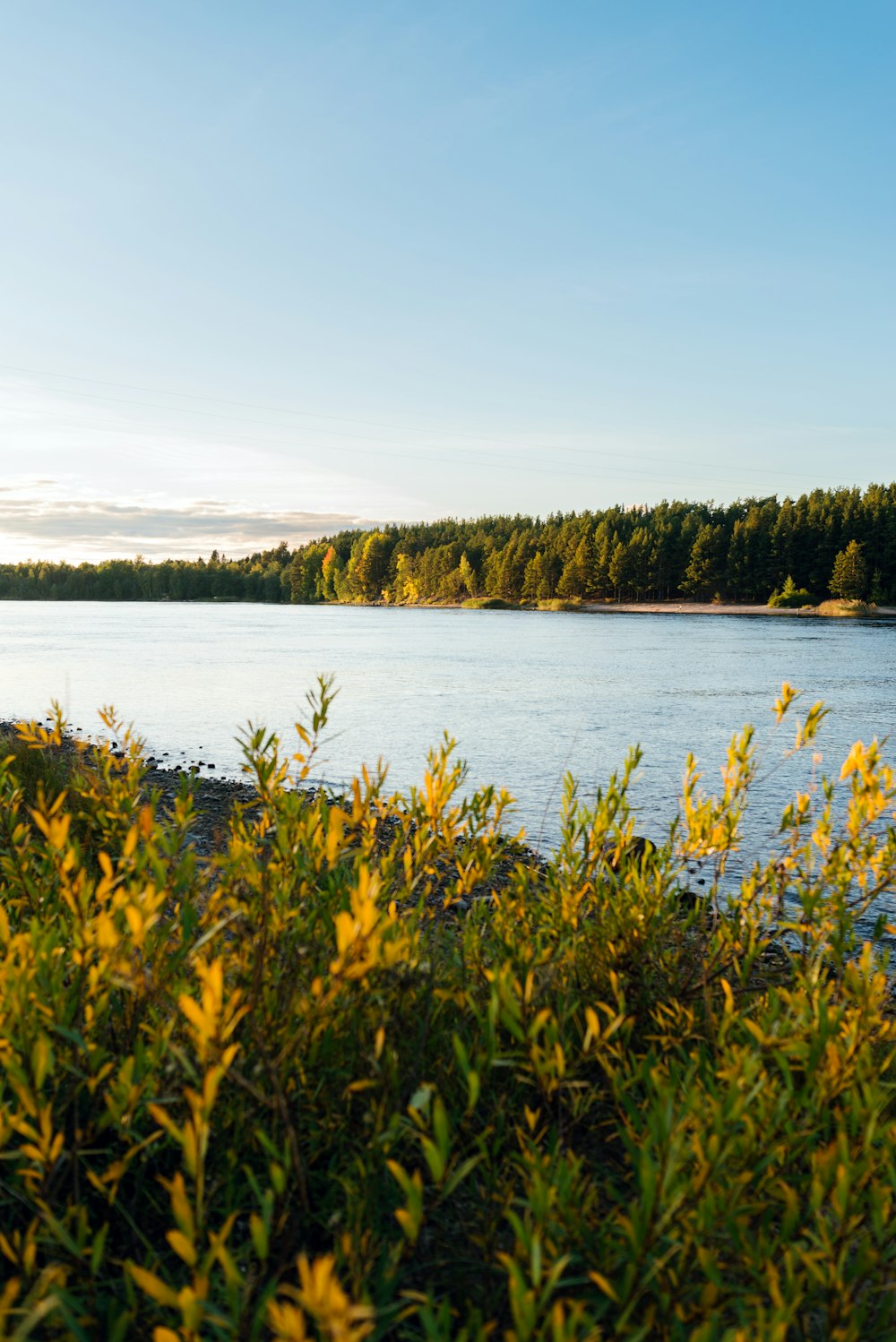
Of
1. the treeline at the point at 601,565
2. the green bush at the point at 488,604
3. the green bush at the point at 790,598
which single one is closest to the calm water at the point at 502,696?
the green bush at the point at 790,598

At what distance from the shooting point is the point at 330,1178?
2.39m

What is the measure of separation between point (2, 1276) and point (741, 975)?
260cm

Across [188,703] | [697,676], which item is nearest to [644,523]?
[697,676]

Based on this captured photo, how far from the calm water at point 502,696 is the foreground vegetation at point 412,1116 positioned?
20.9ft

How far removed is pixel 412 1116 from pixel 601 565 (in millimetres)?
123164

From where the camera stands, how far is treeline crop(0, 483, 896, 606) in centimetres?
10788

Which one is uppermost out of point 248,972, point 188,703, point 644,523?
point 644,523

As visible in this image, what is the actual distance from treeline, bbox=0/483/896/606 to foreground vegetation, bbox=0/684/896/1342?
107669 mm

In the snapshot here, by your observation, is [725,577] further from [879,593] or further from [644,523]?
[644,523]

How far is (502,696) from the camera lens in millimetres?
24859

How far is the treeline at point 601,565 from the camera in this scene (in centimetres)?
10788

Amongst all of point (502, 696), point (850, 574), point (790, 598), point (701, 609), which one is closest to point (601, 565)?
point (701, 609)

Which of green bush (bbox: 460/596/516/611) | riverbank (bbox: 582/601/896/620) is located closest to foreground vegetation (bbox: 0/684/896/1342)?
riverbank (bbox: 582/601/896/620)

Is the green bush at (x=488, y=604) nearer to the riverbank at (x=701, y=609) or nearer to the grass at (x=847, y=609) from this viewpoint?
the riverbank at (x=701, y=609)
